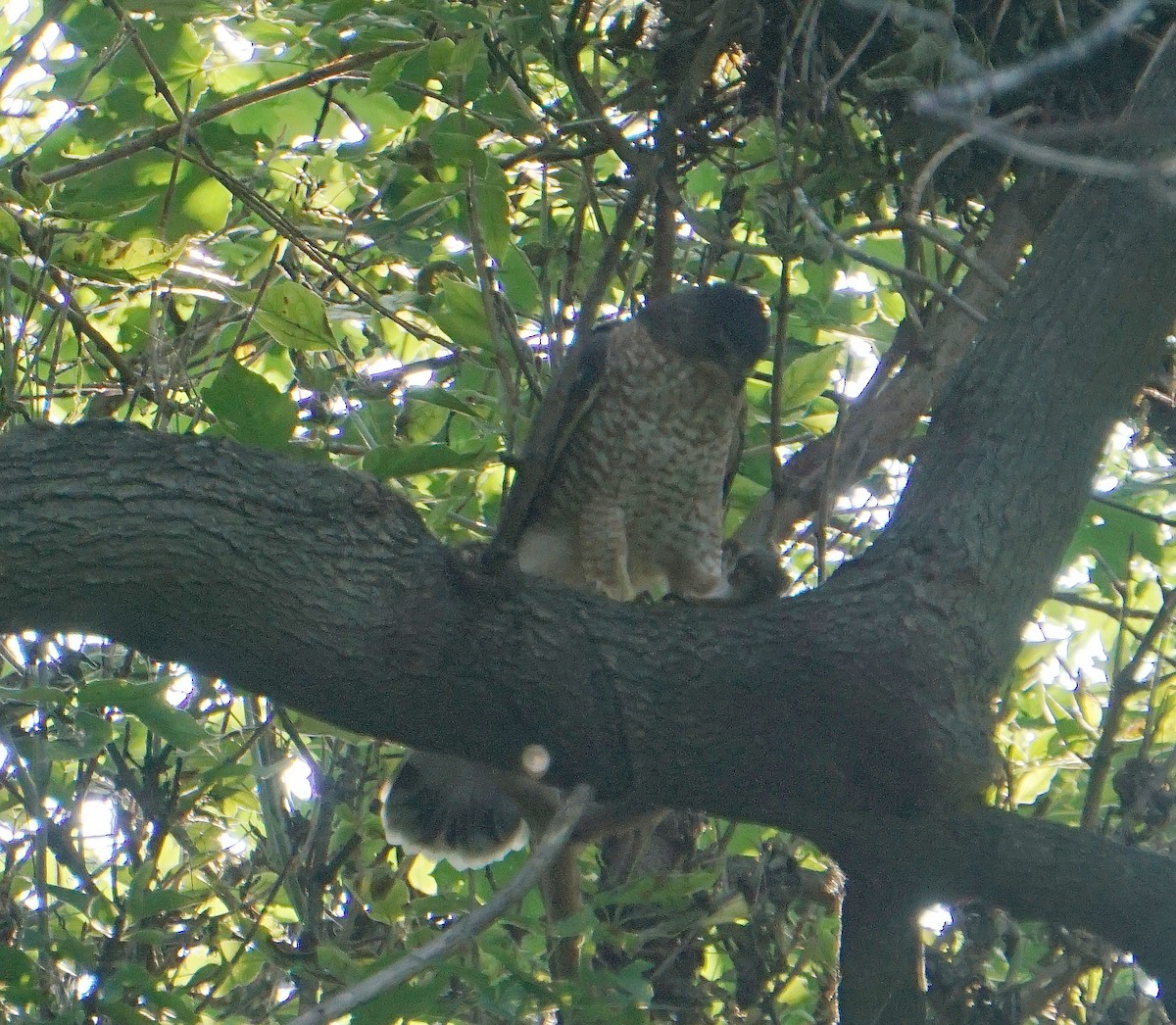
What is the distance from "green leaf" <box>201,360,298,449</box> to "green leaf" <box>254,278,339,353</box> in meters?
0.24

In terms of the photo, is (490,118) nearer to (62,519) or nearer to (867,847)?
(62,519)

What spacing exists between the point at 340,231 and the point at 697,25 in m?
0.99

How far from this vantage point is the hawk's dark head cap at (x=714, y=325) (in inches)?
138

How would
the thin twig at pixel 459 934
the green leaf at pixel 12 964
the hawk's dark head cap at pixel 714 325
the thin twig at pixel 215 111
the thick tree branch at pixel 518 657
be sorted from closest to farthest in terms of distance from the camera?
the thin twig at pixel 459 934 → the thick tree branch at pixel 518 657 → the green leaf at pixel 12 964 → the thin twig at pixel 215 111 → the hawk's dark head cap at pixel 714 325

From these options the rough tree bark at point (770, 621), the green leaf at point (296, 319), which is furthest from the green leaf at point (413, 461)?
the green leaf at point (296, 319)

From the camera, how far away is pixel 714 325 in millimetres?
3516

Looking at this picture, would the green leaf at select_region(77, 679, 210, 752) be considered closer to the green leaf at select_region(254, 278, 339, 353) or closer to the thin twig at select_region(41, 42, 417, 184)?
the green leaf at select_region(254, 278, 339, 353)

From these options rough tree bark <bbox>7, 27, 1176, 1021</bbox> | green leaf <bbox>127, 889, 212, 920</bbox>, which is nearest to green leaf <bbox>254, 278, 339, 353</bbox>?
rough tree bark <bbox>7, 27, 1176, 1021</bbox>

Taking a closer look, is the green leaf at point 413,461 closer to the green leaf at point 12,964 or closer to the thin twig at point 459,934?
the thin twig at point 459,934

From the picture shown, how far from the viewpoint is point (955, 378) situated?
2.49 m

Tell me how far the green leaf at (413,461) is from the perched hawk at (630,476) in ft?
3.33

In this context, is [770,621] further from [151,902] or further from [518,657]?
[151,902]

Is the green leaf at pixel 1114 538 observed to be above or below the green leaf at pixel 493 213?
above

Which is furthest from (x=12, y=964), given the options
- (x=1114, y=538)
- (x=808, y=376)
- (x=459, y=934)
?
(x=1114, y=538)
